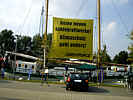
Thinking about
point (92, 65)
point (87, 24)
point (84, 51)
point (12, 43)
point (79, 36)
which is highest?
point (12, 43)

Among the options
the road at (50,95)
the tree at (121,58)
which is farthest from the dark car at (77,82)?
the tree at (121,58)

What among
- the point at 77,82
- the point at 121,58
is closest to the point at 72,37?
the point at 77,82

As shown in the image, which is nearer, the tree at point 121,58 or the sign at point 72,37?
the sign at point 72,37

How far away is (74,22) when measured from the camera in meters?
19.7

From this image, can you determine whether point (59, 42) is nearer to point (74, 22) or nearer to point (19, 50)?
point (74, 22)

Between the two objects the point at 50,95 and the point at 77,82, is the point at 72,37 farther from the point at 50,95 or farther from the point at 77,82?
the point at 50,95

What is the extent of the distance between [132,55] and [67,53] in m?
7.51

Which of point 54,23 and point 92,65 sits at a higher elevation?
point 54,23

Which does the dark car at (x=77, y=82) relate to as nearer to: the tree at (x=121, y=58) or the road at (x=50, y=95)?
the road at (x=50, y=95)

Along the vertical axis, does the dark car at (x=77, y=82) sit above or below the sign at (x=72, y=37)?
below

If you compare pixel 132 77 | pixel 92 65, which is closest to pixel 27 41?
pixel 92 65

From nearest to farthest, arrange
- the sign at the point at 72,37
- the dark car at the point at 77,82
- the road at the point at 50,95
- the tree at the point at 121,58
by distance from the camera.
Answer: the road at the point at 50,95, the dark car at the point at 77,82, the sign at the point at 72,37, the tree at the point at 121,58

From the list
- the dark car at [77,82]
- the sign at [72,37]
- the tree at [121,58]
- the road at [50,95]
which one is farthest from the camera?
the tree at [121,58]

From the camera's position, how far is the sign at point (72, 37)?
64.6 feet
